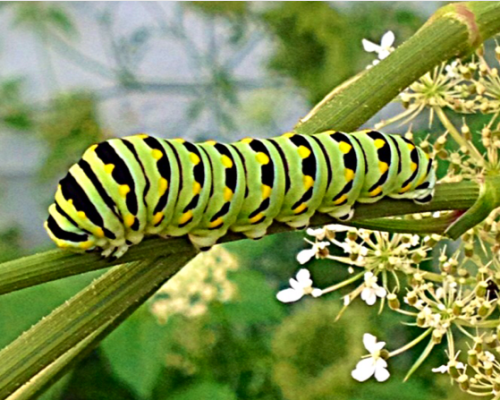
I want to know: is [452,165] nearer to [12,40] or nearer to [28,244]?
[28,244]

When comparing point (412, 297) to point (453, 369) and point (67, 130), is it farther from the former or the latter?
point (67, 130)

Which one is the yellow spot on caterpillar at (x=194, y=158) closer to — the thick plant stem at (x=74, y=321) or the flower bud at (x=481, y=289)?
the thick plant stem at (x=74, y=321)

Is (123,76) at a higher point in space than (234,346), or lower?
higher

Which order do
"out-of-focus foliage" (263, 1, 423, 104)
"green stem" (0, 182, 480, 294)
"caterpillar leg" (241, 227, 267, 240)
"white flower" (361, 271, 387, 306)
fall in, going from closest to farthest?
"green stem" (0, 182, 480, 294) → "caterpillar leg" (241, 227, 267, 240) → "white flower" (361, 271, 387, 306) → "out-of-focus foliage" (263, 1, 423, 104)

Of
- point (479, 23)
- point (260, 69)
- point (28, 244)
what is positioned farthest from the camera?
point (260, 69)

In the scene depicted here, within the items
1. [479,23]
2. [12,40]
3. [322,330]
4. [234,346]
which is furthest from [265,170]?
[12,40]

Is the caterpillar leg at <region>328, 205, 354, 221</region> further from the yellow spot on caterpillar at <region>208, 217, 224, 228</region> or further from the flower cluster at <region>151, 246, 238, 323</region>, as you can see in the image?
the flower cluster at <region>151, 246, 238, 323</region>

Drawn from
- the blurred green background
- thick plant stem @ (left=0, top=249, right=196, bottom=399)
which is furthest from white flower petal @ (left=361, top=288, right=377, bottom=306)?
the blurred green background

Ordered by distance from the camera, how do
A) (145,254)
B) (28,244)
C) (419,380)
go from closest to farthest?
(145,254) → (419,380) → (28,244)
